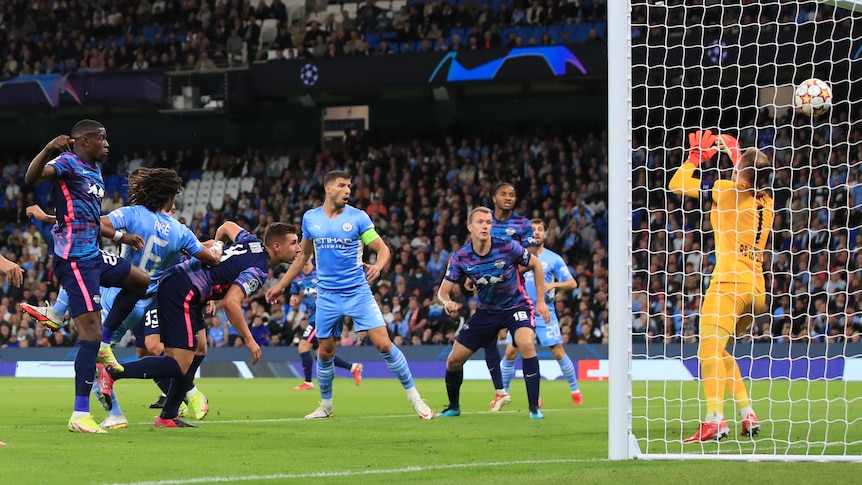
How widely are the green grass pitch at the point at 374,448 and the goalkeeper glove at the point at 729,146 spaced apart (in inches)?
78.2

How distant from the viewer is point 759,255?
30.2ft

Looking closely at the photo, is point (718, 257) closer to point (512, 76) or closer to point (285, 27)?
point (512, 76)

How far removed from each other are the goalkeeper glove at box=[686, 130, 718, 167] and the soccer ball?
81 centimetres

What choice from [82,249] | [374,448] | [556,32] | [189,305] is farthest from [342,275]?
[556,32]

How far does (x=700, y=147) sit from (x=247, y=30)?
26.1 metres

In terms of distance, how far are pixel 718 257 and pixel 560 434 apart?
196cm

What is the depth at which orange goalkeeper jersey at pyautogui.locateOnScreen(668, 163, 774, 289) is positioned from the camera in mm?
8969

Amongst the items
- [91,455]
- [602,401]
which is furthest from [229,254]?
[602,401]

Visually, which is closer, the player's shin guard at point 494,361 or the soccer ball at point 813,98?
the soccer ball at point 813,98

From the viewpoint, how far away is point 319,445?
28.4 ft

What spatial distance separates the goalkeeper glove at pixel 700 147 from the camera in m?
8.72

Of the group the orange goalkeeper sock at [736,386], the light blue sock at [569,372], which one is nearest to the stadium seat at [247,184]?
the light blue sock at [569,372]

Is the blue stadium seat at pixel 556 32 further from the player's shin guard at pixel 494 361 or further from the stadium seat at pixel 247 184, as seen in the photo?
the player's shin guard at pixel 494 361

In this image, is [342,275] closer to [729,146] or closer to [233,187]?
[729,146]
